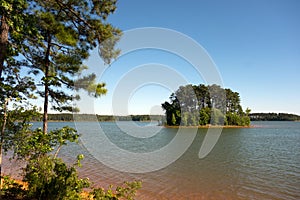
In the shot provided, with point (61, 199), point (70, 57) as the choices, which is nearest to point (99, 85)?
point (70, 57)

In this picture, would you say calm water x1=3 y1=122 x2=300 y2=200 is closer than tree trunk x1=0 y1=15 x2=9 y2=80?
No

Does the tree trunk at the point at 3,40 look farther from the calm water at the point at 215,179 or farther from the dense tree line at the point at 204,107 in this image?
the dense tree line at the point at 204,107

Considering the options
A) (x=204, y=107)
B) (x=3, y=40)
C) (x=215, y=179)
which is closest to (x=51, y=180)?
(x=3, y=40)

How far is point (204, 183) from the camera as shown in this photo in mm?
10516

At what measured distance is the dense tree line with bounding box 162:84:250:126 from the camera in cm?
7062

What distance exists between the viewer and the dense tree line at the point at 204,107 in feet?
232

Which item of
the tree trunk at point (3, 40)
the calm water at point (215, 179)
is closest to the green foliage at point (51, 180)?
the tree trunk at point (3, 40)

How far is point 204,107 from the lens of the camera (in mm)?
77500

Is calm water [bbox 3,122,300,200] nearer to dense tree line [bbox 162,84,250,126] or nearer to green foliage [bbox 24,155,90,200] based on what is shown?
green foliage [bbox 24,155,90,200]

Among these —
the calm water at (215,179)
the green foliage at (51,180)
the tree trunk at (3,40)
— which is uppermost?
the tree trunk at (3,40)

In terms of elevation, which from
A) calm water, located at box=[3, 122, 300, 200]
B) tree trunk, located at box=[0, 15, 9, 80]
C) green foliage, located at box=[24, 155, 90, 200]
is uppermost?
tree trunk, located at box=[0, 15, 9, 80]

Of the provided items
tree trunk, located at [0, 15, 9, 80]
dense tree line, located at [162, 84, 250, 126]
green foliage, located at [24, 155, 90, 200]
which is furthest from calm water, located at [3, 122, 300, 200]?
dense tree line, located at [162, 84, 250, 126]

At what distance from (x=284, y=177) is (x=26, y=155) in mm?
12885

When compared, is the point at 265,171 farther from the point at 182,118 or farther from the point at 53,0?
the point at 182,118
